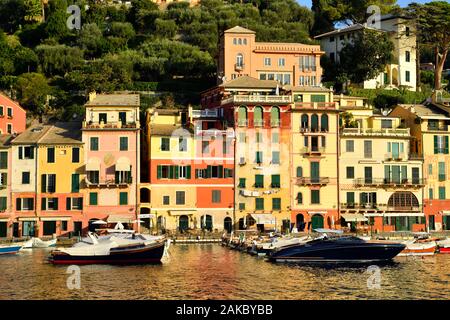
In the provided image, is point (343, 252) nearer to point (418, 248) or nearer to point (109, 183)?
point (418, 248)

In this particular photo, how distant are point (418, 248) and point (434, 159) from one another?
19.6 metres

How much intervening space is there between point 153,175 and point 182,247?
9986mm

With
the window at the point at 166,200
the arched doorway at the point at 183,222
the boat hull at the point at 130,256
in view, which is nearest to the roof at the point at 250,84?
the window at the point at 166,200

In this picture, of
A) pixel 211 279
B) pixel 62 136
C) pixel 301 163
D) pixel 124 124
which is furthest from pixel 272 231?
pixel 211 279

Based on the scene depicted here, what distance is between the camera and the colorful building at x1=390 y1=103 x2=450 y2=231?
240 ft

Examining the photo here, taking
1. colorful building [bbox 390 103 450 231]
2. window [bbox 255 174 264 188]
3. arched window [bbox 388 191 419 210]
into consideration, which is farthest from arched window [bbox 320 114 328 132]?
colorful building [bbox 390 103 450 231]

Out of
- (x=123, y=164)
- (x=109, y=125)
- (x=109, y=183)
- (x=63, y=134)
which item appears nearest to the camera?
(x=109, y=183)

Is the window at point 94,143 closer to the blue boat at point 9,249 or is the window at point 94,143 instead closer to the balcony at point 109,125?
the balcony at point 109,125

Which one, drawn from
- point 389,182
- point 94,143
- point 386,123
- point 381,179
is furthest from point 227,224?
point 386,123

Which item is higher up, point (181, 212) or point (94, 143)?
point (94, 143)

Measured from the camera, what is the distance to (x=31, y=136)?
68.4 metres

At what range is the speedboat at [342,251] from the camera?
50.4 metres

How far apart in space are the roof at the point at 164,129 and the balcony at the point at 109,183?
4.72 meters

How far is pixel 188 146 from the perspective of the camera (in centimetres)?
6831
